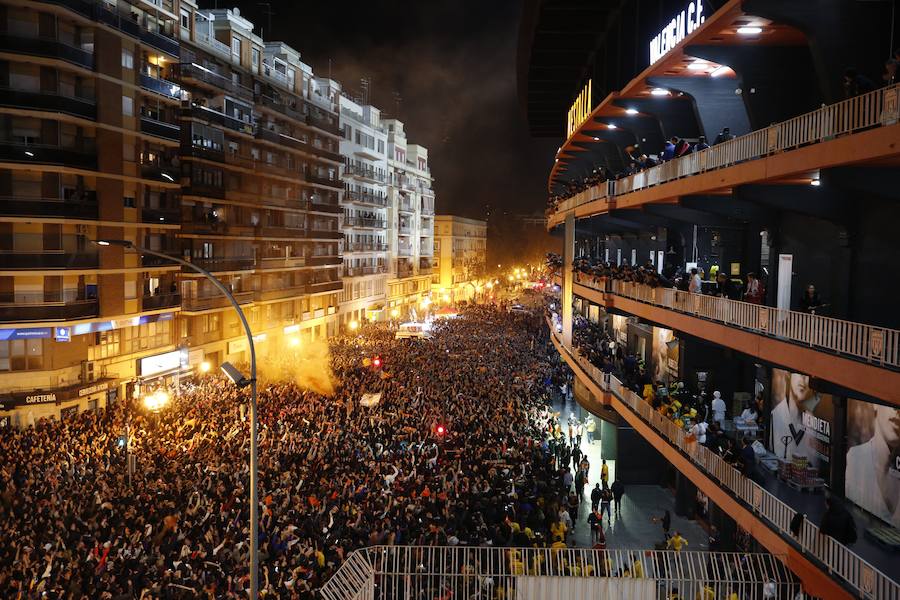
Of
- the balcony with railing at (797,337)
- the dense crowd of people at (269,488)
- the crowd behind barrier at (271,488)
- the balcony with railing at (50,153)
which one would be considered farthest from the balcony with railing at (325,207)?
the balcony with railing at (797,337)

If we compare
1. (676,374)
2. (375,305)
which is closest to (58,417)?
(676,374)

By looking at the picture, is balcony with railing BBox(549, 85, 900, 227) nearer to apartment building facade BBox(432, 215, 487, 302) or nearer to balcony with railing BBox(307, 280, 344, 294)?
balcony with railing BBox(307, 280, 344, 294)

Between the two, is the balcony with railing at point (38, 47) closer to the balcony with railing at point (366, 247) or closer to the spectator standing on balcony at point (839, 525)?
the spectator standing on balcony at point (839, 525)

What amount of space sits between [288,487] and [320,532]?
277 cm

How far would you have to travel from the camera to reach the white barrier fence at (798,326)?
10.1 meters

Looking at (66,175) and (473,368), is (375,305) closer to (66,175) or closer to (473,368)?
(473,368)

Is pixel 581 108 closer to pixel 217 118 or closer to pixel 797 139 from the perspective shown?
pixel 217 118

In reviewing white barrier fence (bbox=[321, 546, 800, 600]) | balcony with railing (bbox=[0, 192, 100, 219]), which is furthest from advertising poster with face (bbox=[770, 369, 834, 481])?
balcony with railing (bbox=[0, 192, 100, 219])

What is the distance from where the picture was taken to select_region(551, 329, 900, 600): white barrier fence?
9312 millimetres

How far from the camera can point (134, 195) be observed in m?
34.2

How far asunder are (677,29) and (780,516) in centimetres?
1448

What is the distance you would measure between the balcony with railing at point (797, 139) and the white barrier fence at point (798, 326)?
248cm

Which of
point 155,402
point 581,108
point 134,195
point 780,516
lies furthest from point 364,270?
point 780,516

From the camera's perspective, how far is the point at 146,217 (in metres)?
34.5
